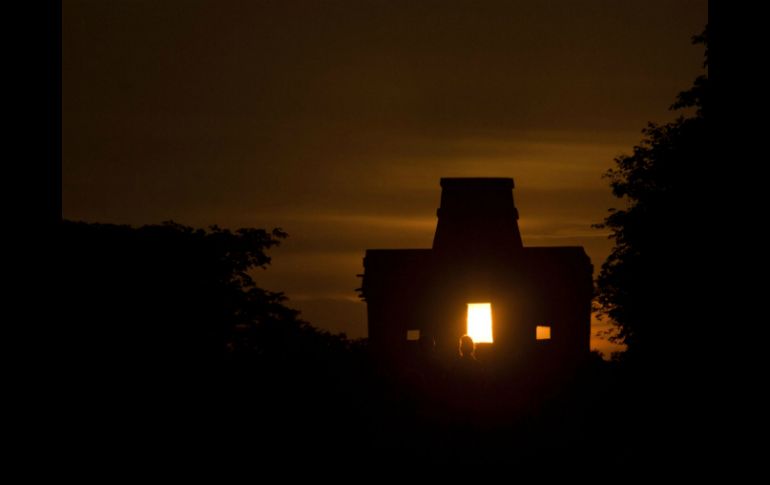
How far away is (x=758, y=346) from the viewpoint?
45.3ft

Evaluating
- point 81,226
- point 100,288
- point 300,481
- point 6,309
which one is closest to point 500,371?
point 300,481

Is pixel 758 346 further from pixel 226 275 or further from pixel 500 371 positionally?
Answer: pixel 226 275

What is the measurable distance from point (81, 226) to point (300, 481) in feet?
64.0

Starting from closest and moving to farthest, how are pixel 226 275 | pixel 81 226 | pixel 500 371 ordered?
pixel 500 371, pixel 81 226, pixel 226 275

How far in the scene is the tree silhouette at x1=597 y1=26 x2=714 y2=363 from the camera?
76.6 feet

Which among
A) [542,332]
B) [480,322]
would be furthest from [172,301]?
[542,332]

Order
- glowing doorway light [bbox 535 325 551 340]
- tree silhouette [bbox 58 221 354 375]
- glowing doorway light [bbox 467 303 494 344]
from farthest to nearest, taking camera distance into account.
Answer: glowing doorway light [bbox 535 325 551 340] → glowing doorway light [bbox 467 303 494 344] → tree silhouette [bbox 58 221 354 375]

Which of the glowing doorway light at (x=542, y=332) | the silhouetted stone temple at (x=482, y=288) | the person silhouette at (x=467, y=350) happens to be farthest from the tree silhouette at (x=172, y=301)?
the glowing doorway light at (x=542, y=332)

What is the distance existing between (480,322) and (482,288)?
1.27 meters

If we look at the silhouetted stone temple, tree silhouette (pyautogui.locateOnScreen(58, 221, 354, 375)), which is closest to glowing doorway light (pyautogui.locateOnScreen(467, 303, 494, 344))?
the silhouetted stone temple

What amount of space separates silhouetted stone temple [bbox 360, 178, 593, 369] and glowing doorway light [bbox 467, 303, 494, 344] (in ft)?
0.11

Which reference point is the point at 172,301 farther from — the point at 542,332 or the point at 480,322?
the point at 542,332

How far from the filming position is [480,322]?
113ft

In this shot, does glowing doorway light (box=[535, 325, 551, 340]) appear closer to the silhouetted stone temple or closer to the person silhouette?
the silhouetted stone temple
